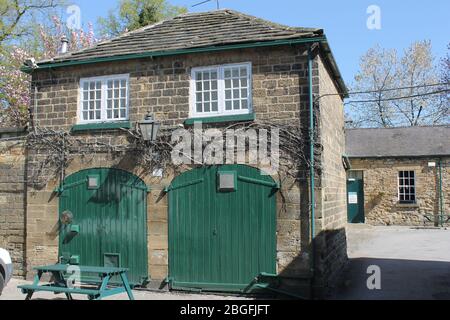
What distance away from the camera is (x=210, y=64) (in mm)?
10070

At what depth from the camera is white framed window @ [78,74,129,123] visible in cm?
1071

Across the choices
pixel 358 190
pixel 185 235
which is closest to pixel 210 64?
pixel 185 235

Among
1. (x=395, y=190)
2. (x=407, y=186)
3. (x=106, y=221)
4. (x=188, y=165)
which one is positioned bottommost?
(x=106, y=221)

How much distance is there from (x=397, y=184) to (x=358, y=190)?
183 cm

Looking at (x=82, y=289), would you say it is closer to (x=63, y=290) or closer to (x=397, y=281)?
(x=63, y=290)

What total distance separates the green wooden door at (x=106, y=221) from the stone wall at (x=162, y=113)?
0.21 m

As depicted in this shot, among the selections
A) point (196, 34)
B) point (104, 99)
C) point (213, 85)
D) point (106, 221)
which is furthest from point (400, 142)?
point (106, 221)

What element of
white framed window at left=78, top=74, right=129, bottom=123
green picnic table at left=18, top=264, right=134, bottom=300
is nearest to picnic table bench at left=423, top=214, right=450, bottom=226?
white framed window at left=78, top=74, right=129, bottom=123

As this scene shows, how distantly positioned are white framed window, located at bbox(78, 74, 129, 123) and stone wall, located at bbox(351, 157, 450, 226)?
15.4m

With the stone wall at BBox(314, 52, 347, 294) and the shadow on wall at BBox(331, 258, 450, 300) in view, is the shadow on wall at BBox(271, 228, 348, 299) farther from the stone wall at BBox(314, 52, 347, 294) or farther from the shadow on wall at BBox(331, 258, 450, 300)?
the shadow on wall at BBox(331, 258, 450, 300)

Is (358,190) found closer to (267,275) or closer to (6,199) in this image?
(267,275)

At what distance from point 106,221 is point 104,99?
271 centimetres

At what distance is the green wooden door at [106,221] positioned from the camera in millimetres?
10258

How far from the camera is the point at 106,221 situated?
10.5 m
